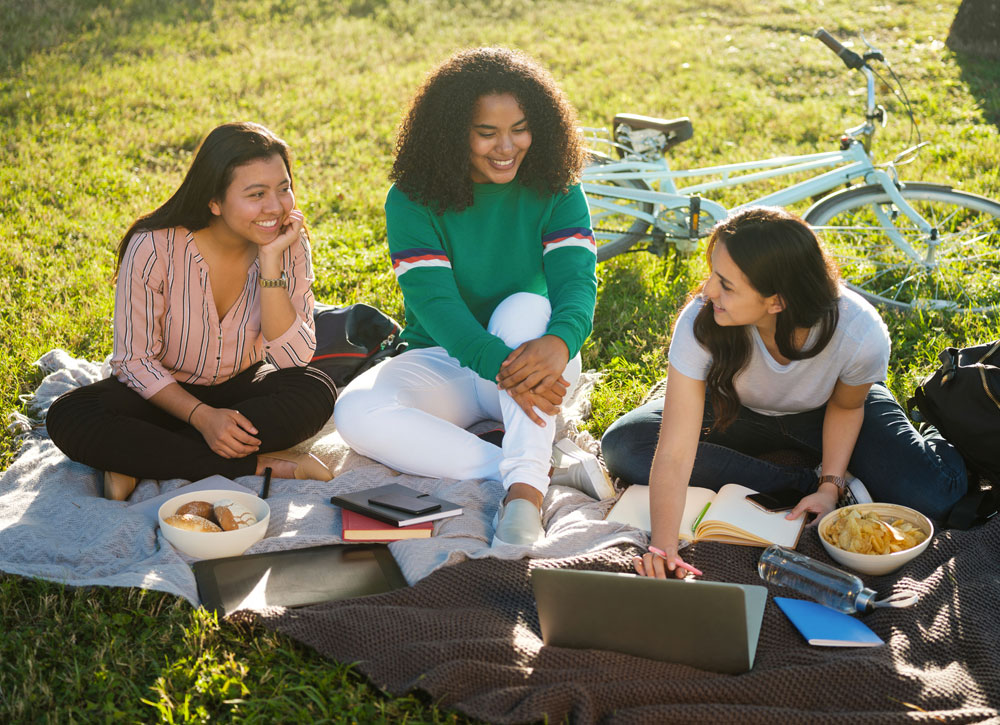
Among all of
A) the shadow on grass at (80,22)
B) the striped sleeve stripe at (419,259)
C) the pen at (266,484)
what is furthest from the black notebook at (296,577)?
the shadow on grass at (80,22)

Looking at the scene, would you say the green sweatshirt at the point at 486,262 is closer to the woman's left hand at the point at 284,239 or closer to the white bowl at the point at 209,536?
the woman's left hand at the point at 284,239

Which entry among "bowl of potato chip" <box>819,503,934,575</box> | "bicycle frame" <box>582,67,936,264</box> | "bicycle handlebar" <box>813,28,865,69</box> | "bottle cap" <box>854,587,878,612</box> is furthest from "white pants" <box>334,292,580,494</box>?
"bicycle handlebar" <box>813,28,865,69</box>

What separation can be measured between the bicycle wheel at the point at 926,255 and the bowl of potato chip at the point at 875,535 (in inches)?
83.4

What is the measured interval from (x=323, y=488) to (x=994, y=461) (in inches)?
90.5

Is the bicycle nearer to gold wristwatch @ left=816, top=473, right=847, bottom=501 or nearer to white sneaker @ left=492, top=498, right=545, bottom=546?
gold wristwatch @ left=816, top=473, right=847, bottom=501

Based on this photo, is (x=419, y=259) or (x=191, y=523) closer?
(x=191, y=523)

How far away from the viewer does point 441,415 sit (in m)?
3.60

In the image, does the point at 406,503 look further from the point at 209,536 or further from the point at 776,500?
the point at 776,500

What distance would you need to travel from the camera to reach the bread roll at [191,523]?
2861 millimetres

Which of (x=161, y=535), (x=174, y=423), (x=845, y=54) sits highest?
(x=845, y=54)

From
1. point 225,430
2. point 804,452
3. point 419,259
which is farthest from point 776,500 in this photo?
point 225,430

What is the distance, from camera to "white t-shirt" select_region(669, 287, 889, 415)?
2.93 meters

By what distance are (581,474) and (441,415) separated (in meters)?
0.59

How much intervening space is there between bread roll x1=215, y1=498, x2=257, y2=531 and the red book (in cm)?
30
